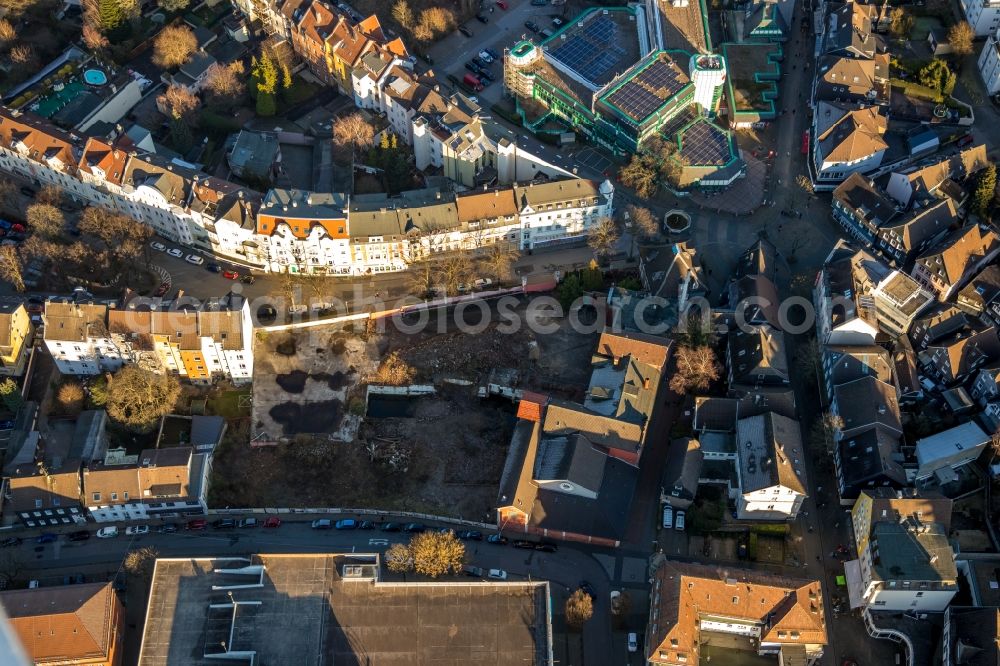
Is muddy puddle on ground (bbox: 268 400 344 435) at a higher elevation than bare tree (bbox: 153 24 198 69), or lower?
lower

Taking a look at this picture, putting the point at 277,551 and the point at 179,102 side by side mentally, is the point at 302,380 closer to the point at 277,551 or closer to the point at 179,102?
the point at 277,551

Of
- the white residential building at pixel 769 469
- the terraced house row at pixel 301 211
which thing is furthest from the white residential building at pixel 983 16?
the white residential building at pixel 769 469

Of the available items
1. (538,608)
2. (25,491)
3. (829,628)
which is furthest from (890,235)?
(25,491)

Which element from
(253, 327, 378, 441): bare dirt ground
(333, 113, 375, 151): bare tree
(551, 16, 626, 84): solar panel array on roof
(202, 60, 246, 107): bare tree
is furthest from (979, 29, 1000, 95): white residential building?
(202, 60, 246, 107): bare tree

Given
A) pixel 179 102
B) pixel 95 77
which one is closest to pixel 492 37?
pixel 179 102

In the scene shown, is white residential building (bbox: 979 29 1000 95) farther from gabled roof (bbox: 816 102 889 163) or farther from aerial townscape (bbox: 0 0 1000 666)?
gabled roof (bbox: 816 102 889 163)

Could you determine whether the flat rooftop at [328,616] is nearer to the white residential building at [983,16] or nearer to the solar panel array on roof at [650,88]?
the solar panel array on roof at [650,88]
